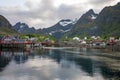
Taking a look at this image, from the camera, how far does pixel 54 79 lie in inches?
2913

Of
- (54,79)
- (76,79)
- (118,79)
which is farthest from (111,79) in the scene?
(54,79)

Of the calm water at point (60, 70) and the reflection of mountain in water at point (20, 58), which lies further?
the reflection of mountain in water at point (20, 58)

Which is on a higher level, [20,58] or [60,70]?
[20,58]

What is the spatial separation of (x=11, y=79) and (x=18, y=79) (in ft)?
6.17

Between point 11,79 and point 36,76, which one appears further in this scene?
point 36,76

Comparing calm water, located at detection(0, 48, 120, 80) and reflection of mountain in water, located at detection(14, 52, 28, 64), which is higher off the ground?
reflection of mountain in water, located at detection(14, 52, 28, 64)

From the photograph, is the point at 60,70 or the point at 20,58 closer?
the point at 60,70

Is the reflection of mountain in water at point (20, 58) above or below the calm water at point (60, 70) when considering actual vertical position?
above

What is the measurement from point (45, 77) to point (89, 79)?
1268 cm

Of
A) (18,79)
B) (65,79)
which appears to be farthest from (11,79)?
(65,79)

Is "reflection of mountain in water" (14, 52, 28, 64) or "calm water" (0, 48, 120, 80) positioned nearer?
"calm water" (0, 48, 120, 80)

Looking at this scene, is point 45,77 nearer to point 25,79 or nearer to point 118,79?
point 25,79

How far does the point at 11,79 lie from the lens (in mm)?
73062

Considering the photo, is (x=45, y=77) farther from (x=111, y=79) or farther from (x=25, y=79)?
(x=111, y=79)
